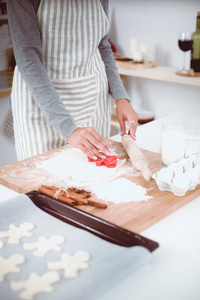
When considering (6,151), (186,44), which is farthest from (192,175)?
(6,151)

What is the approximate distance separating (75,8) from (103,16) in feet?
0.46

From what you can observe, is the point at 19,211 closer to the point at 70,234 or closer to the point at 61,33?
the point at 70,234

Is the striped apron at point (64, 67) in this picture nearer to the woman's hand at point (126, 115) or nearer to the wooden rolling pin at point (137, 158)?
the woman's hand at point (126, 115)

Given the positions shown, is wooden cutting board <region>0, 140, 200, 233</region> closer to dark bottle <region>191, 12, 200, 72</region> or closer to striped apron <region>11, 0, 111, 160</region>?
striped apron <region>11, 0, 111, 160</region>

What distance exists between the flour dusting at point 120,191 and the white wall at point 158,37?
169 cm

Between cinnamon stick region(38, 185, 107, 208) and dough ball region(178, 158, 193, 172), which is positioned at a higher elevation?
dough ball region(178, 158, 193, 172)

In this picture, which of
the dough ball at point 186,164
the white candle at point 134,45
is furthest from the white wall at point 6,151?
the dough ball at point 186,164

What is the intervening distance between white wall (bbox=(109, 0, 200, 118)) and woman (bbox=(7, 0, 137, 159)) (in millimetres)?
1063

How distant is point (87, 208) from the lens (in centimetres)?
97

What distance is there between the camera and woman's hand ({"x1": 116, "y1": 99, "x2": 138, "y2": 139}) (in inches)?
56.6

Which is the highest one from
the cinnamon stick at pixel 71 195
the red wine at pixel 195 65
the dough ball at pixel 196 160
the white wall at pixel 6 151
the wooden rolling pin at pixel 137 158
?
the red wine at pixel 195 65

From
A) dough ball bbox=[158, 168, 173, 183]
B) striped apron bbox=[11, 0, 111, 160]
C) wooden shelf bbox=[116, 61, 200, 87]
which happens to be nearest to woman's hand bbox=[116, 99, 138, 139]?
striped apron bbox=[11, 0, 111, 160]

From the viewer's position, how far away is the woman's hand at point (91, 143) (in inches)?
47.5

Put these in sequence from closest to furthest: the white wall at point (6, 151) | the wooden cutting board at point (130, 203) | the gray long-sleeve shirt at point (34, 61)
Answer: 1. the wooden cutting board at point (130, 203)
2. the gray long-sleeve shirt at point (34, 61)
3. the white wall at point (6, 151)
